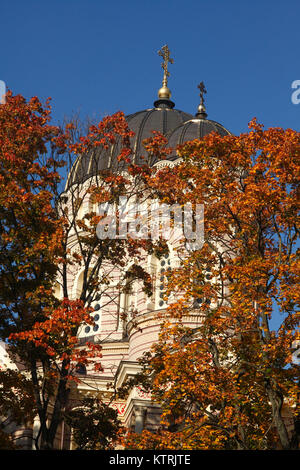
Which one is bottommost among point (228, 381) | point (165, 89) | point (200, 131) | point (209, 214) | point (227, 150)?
point (228, 381)

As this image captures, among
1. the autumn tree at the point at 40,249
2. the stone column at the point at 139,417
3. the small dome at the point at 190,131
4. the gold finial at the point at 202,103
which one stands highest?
the gold finial at the point at 202,103

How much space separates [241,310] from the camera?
57.1ft

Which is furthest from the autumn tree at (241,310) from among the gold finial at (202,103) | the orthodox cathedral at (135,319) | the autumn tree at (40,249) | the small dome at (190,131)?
the gold finial at (202,103)

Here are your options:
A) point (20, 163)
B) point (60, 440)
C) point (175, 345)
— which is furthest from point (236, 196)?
point (60, 440)

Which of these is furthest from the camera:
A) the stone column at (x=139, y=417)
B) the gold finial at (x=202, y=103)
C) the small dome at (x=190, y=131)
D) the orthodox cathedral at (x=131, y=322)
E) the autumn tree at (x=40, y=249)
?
the gold finial at (x=202, y=103)

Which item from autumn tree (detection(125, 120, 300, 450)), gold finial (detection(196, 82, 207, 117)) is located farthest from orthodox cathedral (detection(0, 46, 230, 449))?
autumn tree (detection(125, 120, 300, 450))

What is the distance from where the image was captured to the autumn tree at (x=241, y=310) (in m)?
16.8

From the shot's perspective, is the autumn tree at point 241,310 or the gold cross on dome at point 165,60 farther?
the gold cross on dome at point 165,60

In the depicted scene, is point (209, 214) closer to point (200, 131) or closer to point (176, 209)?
point (176, 209)

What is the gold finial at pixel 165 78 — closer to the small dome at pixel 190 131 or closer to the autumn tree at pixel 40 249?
the small dome at pixel 190 131

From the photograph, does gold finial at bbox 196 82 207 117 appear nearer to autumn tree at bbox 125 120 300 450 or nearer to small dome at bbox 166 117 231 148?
small dome at bbox 166 117 231 148

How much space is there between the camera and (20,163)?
58.3ft

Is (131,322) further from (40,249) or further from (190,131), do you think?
(190,131)
